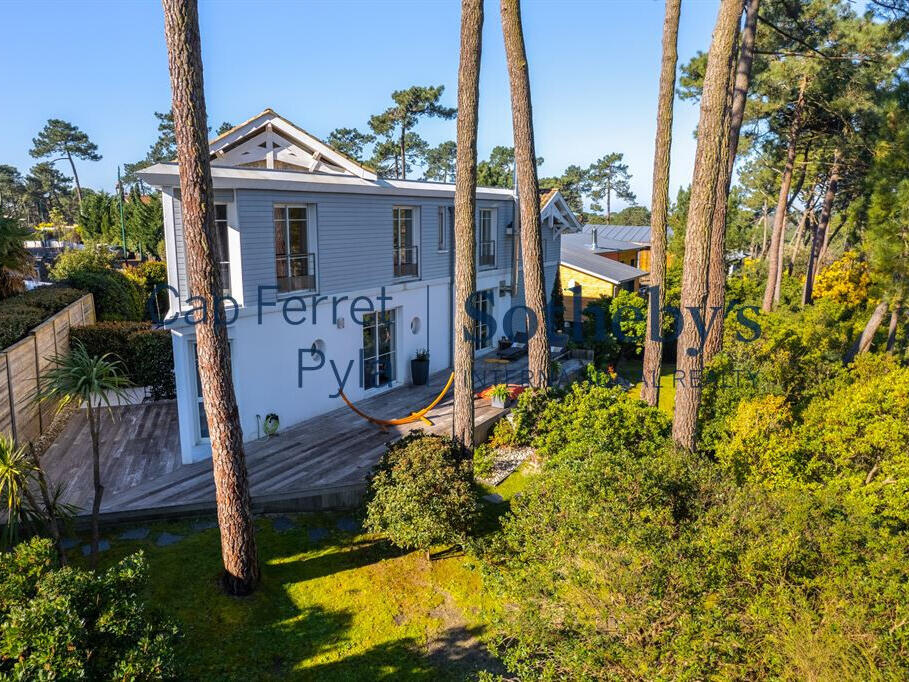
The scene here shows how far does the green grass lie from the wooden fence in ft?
47.5

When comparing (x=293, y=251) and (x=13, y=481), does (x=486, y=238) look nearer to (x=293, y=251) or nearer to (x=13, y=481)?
(x=293, y=251)

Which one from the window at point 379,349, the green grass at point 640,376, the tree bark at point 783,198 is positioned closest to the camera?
the window at point 379,349

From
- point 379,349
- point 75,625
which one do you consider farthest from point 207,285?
point 379,349

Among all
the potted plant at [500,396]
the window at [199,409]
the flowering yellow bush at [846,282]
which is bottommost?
the potted plant at [500,396]

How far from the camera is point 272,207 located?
1187 centimetres

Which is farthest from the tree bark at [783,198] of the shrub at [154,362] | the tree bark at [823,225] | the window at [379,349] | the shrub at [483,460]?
the shrub at [154,362]

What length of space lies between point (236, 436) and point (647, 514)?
4800 mm

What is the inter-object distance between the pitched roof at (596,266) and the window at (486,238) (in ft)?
27.2

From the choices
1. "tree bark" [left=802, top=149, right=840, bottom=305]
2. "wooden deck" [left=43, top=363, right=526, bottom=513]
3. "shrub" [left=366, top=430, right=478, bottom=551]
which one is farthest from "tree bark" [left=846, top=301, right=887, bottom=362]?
"shrub" [left=366, top=430, right=478, bottom=551]

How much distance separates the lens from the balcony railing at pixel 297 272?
1238 cm

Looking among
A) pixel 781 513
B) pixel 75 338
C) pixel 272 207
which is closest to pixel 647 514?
pixel 781 513

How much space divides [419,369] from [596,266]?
14.5 m

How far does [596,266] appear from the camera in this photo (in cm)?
2778

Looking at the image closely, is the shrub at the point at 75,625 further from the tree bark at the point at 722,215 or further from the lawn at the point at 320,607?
the tree bark at the point at 722,215
